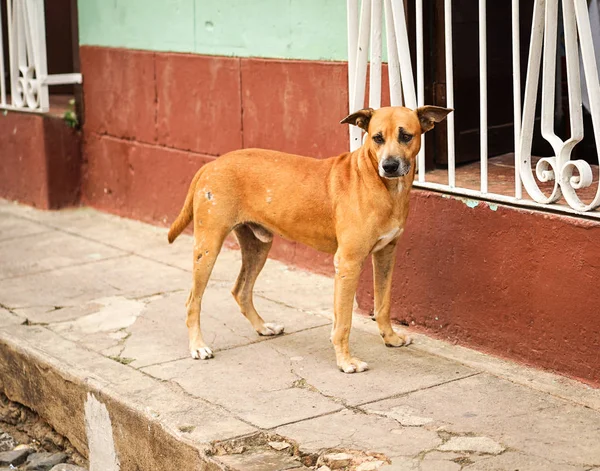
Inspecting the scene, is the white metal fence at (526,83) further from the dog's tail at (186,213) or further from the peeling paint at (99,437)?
the peeling paint at (99,437)

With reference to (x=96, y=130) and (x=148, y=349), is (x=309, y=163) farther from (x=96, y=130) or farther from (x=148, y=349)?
(x=96, y=130)

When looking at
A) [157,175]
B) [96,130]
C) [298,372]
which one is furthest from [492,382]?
[96,130]

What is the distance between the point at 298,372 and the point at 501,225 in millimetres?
1308

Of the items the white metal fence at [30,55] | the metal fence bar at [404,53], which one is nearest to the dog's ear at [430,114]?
the metal fence bar at [404,53]

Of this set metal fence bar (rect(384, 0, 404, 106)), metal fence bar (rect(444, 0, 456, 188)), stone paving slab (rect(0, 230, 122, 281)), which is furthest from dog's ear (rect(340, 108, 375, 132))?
stone paving slab (rect(0, 230, 122, 281))

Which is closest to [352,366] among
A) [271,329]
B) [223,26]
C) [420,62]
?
[271,329]

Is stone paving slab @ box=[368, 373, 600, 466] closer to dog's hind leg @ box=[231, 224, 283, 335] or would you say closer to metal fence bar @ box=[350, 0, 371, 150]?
dog's hind leg @ box=[231, 224, 283, 335]

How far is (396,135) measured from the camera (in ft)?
16.0

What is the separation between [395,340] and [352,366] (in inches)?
18.8

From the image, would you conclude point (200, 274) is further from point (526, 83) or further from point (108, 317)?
point (526, 83)

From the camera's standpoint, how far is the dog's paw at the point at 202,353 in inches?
219

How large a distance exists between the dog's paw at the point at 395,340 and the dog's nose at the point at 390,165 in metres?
1.17

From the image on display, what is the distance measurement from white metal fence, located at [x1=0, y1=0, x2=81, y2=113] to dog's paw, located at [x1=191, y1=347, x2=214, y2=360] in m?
4.46

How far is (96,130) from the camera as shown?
938cm
